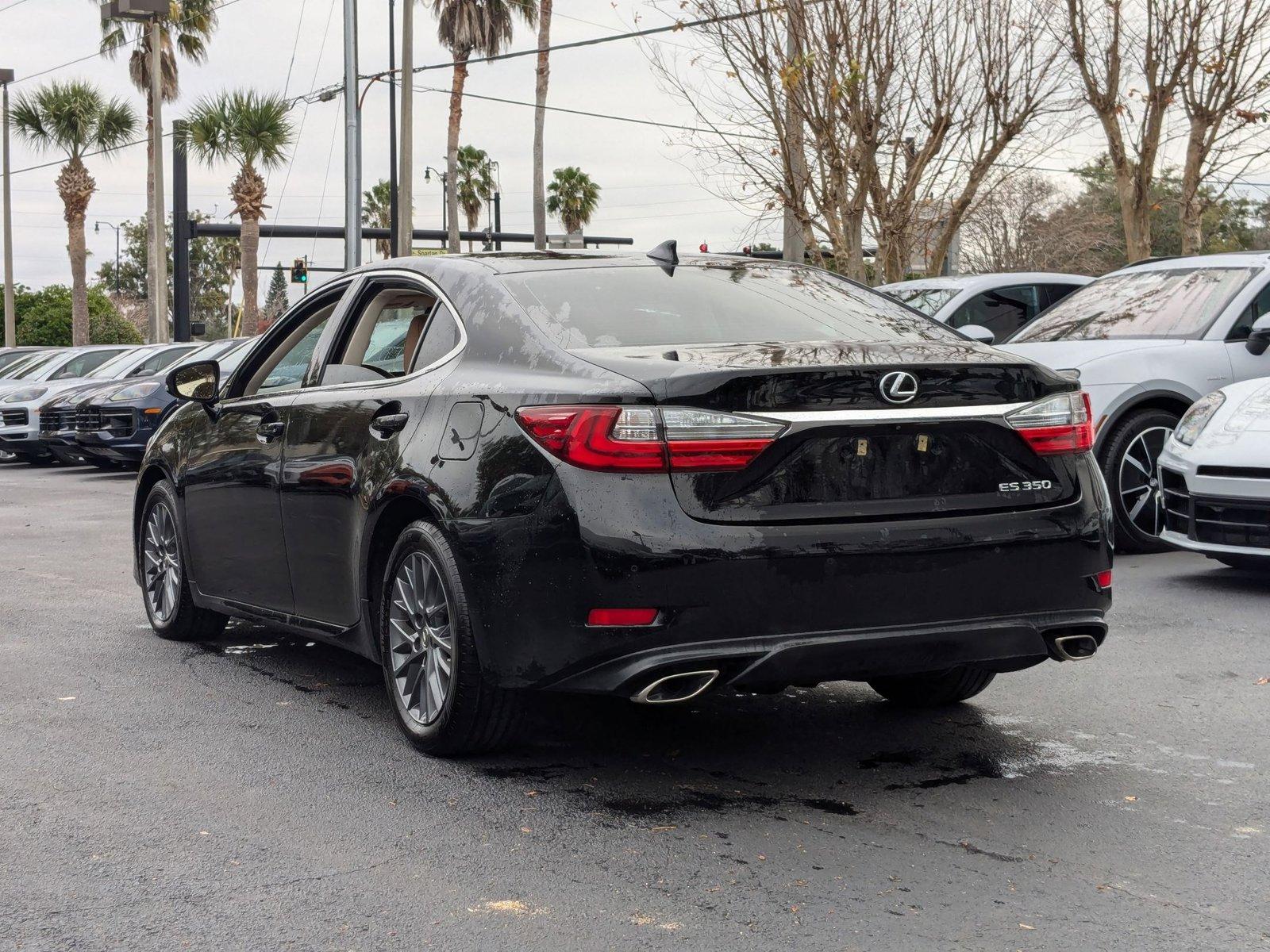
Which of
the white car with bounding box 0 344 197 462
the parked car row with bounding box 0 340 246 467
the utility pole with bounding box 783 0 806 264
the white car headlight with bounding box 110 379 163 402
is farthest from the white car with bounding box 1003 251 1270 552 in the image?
the white car with bounding box 0 344 197 462

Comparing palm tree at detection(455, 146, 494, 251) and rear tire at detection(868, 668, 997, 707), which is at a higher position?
palm tree at detection(455, 146, 494, 251)

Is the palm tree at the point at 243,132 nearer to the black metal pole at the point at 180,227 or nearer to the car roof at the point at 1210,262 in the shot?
the black metal pole at the point at 180,227

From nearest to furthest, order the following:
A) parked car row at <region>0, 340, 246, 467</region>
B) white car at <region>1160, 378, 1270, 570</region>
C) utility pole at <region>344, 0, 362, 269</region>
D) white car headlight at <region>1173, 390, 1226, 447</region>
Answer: white car at <region>1160, 378, 1270, 570</region> → white car headlight at <region>1173, 390, 1226, 447</region> → parked car row at <region>0, 340, 246, 467</region> → utility pole at <region>344, 0, 362, 269</region>

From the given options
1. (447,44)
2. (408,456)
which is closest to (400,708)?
(408,456)

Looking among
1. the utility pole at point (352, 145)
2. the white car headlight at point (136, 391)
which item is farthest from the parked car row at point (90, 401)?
the utility pole at point (352, 145)

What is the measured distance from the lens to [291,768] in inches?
195

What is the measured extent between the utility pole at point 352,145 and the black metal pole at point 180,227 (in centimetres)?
1105

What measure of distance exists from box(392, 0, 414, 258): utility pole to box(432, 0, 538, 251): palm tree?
45.6 ft

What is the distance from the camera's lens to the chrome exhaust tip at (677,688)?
4238 millimetres

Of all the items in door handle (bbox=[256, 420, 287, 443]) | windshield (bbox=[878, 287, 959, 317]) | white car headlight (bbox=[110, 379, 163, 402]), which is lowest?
white car headlight (bbox=[110, 379, 163, 402])

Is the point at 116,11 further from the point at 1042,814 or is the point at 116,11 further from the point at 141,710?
the point at 1042,814

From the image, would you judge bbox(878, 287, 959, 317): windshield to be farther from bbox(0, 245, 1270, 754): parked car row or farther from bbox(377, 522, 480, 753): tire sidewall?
bbox(377, 522, 480, 753): tire sidewall

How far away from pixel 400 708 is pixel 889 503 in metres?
1.81

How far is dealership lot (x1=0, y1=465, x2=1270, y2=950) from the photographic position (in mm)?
3553
